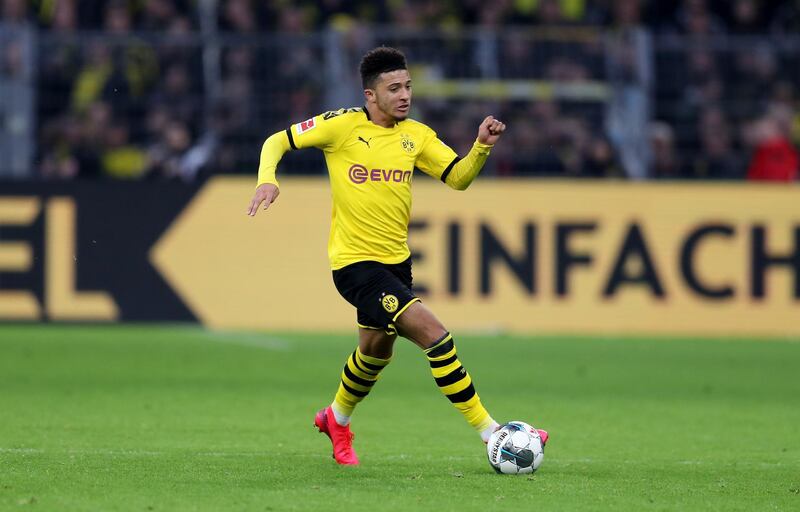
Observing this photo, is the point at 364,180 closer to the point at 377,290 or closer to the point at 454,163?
the point at 454,163

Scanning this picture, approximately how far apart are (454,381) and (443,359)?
129mm

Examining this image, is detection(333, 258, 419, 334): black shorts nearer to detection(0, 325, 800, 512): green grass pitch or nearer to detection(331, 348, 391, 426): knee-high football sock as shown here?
detection(331, 348, 391, 426): knee-high football sock

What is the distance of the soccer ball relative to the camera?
7.39m

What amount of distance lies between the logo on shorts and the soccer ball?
790mm

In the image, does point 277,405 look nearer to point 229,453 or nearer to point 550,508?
point 229,453

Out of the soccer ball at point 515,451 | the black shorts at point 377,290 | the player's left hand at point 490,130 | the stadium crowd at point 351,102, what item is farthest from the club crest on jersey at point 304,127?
the stadium crowd at point 351,102

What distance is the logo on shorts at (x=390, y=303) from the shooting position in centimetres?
754

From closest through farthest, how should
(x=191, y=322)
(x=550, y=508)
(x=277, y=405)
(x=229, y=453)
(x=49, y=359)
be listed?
(x=550, y=508), (x=229, y=453), (x=277, y=405), (x=49, y=359), (x=191, y=322)

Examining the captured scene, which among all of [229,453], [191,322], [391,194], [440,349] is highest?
[391,194]

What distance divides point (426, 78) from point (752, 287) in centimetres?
429

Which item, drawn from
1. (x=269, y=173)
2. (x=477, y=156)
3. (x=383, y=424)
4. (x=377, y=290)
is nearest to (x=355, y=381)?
(x=377, y=290)

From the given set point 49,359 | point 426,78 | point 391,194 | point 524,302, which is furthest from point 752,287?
point 391,194

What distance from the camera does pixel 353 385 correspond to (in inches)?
315

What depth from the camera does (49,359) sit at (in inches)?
531
